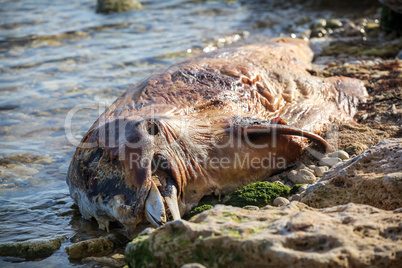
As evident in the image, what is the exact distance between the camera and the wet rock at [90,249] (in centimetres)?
345

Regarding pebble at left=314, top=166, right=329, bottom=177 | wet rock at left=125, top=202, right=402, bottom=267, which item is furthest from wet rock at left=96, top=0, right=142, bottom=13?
wet rock at left=125, top=202, right=402, bottom=267

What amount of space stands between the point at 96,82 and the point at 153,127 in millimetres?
4364

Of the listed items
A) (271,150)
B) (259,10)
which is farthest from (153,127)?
(259,10)

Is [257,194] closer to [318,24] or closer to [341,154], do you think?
[341,154]

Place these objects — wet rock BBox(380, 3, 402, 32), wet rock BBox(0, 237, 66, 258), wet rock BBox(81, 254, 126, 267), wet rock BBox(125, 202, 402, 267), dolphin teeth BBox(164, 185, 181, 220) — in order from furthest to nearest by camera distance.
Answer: wet rock BBox(380, 3, 402, 32) < wet rock BBox(0, 237, 66, 258) < dolphin teeth BBox(164, 185, 181, 220) < wet rock BBox(81, 254, 126, 267) < wet rock BBox(125, 202, 402, 267)

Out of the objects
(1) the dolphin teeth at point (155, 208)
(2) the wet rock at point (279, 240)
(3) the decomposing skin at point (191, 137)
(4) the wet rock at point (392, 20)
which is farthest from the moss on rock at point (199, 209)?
(4) the wet rock at point (392, 20)

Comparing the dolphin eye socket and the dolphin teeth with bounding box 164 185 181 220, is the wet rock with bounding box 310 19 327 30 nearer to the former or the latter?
the dolphin eye socket

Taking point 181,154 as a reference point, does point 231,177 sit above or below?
below

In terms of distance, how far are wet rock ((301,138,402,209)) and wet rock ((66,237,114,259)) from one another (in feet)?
5.06

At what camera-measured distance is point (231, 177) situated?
13.1 ft

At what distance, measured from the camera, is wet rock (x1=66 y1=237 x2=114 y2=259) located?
3451 millimetres

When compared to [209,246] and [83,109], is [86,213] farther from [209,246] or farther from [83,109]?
[83,109]

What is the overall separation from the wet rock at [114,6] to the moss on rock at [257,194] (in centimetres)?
974

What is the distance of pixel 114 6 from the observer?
488 inches
